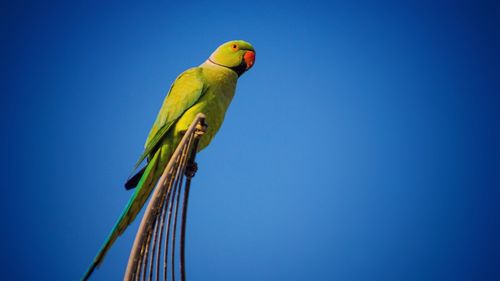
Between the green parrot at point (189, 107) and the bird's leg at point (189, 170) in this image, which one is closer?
the bird's leg at point (189, 170)

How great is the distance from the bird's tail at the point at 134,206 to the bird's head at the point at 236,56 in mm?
1116

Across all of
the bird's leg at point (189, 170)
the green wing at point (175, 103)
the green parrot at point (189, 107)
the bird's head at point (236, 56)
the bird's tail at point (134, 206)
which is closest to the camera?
the bird's tail at point (134, 206)

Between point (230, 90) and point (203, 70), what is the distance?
0.30 m

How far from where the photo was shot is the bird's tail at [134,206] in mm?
1728

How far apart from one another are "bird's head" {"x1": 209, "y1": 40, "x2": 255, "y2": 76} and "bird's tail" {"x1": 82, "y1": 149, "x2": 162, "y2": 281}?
112 centimetres

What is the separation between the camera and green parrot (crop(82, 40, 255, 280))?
244cm

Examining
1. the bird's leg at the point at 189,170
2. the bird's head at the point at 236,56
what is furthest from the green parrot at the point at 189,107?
the bird's leg at the point at 189,170

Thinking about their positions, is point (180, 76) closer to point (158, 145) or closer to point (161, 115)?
point (161, 115)

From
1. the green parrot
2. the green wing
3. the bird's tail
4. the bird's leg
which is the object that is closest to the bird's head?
the green parrot

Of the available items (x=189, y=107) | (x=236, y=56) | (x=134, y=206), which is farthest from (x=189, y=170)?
(x=236, y=56)

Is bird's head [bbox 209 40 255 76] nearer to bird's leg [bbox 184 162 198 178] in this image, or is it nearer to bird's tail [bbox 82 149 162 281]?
bird's tail [bbox 82 149 162 281]

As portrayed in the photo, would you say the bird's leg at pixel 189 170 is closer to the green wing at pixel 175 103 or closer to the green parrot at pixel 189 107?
the green parrot at pixel 189 107

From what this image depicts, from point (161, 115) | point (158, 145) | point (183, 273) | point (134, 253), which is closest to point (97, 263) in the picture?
point (183, 273)

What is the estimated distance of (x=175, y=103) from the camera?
2.84m
